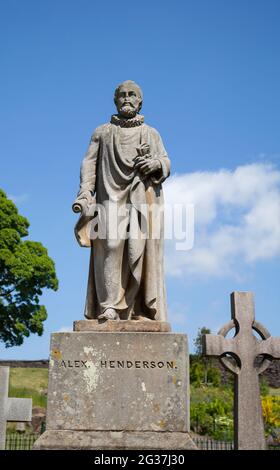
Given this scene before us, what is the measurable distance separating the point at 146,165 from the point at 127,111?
0.88 metres

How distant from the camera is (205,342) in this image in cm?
928

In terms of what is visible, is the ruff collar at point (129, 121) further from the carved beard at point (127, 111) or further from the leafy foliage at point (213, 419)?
the leafy foliage at point (213, 419)

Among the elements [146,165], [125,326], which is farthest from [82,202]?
[125,326]

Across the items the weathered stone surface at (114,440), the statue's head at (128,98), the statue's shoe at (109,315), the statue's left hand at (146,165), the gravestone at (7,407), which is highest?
the statue's head at (128,98)

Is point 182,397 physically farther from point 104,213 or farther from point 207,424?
point 207,424

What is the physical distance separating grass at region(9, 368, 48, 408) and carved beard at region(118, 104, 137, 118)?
18.4 meters

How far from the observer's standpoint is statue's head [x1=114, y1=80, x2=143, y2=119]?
25.6 ft

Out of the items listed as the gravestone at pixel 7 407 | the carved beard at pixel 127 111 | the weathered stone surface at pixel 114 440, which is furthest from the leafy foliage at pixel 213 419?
the carved beard at pixel 127 111

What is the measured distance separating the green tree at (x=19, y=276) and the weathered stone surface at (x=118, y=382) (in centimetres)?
2566

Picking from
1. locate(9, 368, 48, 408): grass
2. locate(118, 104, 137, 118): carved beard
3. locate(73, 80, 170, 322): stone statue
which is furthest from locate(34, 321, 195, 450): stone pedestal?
locate(9, 368, 48, 408): grass

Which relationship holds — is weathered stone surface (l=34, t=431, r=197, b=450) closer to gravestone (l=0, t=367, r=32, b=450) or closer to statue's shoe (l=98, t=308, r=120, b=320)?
statue's shoe (l=98, t=308, r=120, b=320)

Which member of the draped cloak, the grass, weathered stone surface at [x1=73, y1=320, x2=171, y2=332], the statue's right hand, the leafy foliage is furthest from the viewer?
the grass

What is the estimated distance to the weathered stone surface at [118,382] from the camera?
21.3 ft
